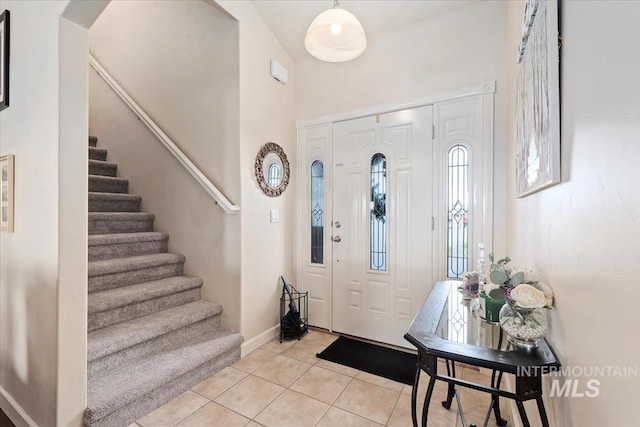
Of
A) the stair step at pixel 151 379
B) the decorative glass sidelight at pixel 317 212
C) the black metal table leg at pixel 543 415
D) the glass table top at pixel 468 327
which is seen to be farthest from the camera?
the decorative glass sidelight at pixel 317 212

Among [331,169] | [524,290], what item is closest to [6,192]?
[331,169]

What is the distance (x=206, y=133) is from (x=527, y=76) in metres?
2.44

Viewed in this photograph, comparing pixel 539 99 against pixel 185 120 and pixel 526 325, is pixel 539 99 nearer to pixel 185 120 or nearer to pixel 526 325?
pixel 526 325

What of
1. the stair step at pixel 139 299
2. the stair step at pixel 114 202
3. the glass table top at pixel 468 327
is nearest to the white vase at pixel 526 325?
the glass table top at pixel 468 327

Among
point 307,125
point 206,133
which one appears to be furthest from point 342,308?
point 206,133

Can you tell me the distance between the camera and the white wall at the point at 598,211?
1.81ft

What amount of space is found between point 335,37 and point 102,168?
3079 mm

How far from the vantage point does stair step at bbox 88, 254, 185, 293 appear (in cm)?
223

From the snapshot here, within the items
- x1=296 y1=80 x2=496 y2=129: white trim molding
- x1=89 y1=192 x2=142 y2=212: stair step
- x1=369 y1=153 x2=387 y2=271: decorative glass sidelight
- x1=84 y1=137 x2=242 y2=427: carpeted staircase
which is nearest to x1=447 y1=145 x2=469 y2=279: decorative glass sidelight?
x1=296 y1=80 x2=496 y2=129: white trim molding

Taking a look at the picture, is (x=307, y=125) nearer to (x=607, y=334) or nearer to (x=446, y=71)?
(x=446, y=71)

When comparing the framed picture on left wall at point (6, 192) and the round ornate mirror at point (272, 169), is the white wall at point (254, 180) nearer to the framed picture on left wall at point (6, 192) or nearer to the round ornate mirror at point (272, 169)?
the round ornate mirror at point (272, 169)

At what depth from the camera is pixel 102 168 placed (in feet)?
11.2

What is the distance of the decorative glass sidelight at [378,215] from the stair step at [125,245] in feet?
6.74

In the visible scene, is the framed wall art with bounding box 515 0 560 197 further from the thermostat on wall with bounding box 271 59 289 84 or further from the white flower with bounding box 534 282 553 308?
the thermostat on wall with bounding box 271 59 289 84
